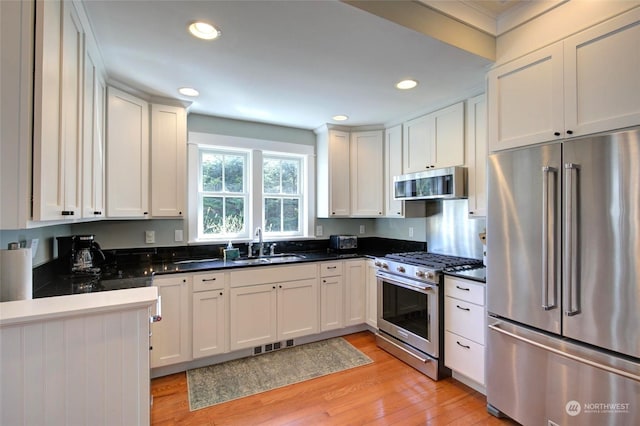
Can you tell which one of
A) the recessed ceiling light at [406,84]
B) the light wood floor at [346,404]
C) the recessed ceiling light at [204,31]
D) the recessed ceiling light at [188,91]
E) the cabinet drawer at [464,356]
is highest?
the recessed ceiling light at [406,84]

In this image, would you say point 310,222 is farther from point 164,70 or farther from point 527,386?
point 527,386

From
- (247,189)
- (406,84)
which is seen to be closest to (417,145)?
(406,84)

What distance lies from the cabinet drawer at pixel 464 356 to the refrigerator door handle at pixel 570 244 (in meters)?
0.78

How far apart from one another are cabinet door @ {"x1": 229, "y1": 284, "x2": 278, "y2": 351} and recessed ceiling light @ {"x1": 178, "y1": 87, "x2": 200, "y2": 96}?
1.77 m

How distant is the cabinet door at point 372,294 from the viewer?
130 inches

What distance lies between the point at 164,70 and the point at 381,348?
10.2 ft

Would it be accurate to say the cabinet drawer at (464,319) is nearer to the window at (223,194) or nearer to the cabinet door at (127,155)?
the window at (223,194)

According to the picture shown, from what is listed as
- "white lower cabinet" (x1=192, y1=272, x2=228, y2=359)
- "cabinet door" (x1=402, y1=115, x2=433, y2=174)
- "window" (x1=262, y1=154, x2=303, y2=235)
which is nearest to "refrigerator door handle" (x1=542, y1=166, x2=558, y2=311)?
"cabinet door" (x1=402, y1=115, x2=433, y2=174)

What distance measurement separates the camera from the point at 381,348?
3096 mm

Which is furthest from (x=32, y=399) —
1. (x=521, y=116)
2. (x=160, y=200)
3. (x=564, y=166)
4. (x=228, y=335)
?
(x=521, y=116)

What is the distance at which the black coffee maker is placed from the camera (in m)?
2.35

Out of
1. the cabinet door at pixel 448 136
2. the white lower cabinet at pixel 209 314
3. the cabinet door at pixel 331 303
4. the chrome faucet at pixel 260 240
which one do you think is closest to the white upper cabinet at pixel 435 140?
the cabinet door at pixel 448 136

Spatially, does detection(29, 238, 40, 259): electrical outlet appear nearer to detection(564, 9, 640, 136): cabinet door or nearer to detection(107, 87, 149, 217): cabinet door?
detection(107, 87, 149, 217): cabinet door

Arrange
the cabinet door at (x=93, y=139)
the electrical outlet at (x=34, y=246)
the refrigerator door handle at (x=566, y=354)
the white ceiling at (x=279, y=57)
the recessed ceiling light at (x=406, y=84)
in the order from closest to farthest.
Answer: the refrigerator door handle at (x=566, y=354), the white ceiling at (x=279, y=57), the cabinet door at (x=93, y=139), the electrical outlet at (x=34, y=246), the recessed ceiling light at (x=406, y=84)
